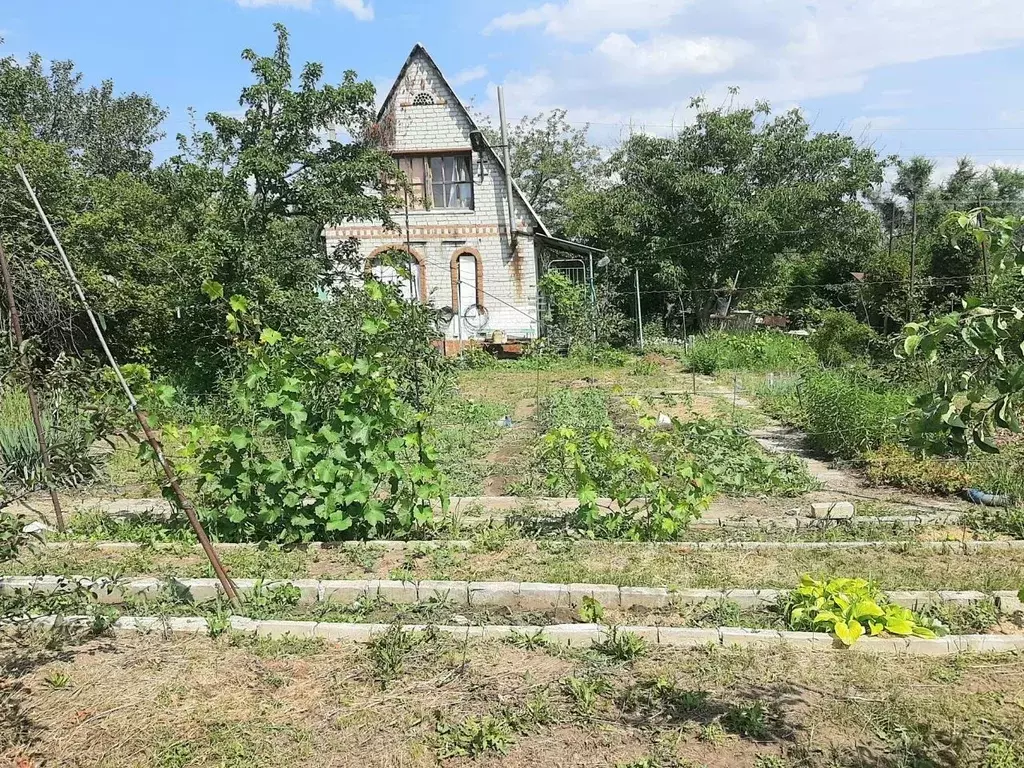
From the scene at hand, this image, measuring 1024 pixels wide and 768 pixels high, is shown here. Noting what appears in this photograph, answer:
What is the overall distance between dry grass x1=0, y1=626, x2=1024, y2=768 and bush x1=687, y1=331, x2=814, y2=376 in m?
13.2

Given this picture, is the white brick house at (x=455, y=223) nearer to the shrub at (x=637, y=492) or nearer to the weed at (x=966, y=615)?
the shrub at (x=637, y=492)

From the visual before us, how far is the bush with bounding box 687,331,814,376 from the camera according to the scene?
55.0 feet

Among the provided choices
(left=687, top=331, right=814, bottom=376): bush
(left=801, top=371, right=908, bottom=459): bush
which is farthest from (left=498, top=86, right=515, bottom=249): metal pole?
(left=801, top=371, right=908, bottom=459): bush

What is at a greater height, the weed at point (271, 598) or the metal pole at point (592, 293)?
the metal pole at point (592, 293)

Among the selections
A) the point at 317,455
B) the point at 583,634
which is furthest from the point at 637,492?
the point at 317,455

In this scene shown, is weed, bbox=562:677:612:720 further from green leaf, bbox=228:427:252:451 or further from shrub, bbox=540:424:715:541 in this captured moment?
green leaf, bbox=228:427:252:451

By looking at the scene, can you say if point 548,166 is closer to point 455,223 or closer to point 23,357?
point 455,223

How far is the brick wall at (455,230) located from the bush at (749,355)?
5255 mm

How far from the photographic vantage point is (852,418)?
8391mm

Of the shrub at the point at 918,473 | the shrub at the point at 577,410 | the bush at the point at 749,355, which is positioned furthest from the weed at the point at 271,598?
the bush at the point at 749,355

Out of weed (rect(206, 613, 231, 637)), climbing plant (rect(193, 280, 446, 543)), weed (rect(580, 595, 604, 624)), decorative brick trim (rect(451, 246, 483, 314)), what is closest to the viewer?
weed (rect(206, 613, 231, 637))

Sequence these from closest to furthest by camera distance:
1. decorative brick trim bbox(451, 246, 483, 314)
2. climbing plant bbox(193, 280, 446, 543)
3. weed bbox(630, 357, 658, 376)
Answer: climbing plant bbox(193, 280, 446, 543)
weed bbox(630, 357, 658, 376)
decorative brick trim bbox(451, 246, 483, 314)

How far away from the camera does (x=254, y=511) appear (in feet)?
17.6

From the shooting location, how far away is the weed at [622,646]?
3.62m
